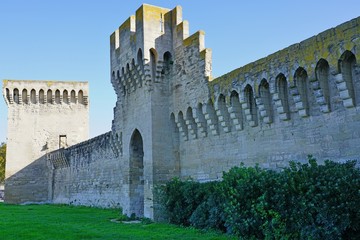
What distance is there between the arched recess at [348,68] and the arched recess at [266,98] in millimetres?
2397

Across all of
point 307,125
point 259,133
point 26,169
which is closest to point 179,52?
point 259,133

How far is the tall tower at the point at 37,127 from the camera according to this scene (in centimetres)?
3350

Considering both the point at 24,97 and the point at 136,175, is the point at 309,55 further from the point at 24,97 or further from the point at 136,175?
the point at 24,97

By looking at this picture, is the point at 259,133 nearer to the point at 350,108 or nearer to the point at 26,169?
the point at 350,108

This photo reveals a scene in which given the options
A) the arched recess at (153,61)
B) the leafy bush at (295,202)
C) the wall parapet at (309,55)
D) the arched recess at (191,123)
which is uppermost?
the arched recess at (153,61)

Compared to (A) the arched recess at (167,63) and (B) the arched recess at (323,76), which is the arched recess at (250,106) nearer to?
(B) the arched recess at (323,76)

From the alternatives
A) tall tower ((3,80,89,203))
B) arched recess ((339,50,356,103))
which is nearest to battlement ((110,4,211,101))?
arched recess ((339,50,356,103))

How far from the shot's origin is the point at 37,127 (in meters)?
34.1

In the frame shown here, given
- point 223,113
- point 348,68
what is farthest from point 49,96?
point 348,68

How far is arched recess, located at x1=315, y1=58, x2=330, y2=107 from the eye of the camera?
9438mm

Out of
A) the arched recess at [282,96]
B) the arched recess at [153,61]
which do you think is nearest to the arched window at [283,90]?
the arched recess at [282,96]

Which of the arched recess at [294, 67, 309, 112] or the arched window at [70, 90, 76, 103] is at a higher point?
the arched window at [70, 90, 76, 103]

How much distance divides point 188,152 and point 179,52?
357cm

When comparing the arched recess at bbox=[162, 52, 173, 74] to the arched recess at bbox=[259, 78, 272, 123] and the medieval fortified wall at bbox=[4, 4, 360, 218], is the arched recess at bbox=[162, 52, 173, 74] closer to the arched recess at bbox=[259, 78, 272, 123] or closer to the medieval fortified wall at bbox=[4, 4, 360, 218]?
the medieval fortified wall at bbox=[4, 4, 360, 218]
